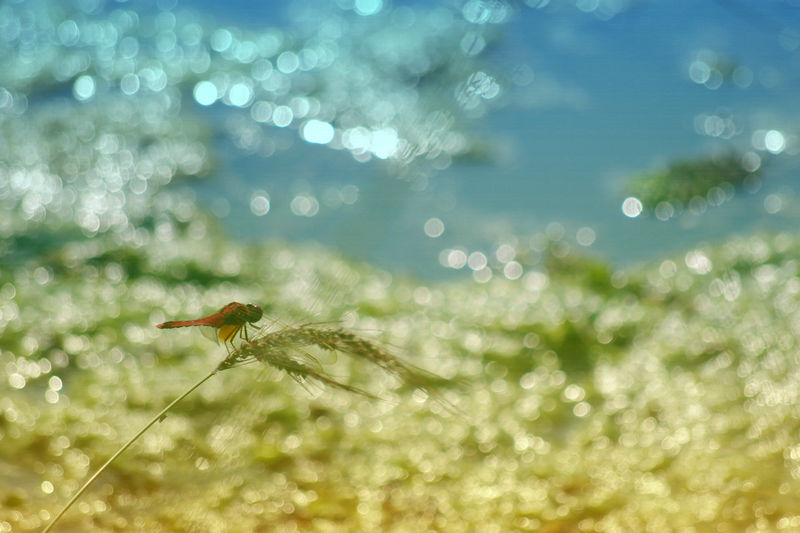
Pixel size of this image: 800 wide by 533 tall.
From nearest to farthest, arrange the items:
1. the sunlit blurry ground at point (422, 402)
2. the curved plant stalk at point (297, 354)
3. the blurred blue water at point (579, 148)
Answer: the curved plant stalk at point (297, 354) < the sunlit blurry ground at point (422, 402) < the blurred blue water at point (579, 148)

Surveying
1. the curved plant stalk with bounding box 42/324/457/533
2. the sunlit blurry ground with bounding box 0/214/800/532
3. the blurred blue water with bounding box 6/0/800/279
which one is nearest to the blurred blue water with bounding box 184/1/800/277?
the blurred blue water with bounding box 6/0/800/279

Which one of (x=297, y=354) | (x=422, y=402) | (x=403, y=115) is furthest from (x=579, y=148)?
(x=297, y=354)

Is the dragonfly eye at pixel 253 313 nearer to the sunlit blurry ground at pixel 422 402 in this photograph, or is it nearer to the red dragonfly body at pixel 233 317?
the red dragonfly body at pixel 233 317

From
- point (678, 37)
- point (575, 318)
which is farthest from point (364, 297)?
point (678, 37)

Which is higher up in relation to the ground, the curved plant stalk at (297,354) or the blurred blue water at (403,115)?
the curved plant stalk at (297,354)

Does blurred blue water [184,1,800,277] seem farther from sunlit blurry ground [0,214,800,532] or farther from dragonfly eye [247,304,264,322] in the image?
dragonfly eye [247,304,264,322]

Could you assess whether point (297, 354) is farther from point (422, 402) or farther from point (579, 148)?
point (579, 148)

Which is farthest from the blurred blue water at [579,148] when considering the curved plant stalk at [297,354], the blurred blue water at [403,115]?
the curved plant stalk at [297,354]

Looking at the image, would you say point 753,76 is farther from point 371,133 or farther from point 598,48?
point 371,133

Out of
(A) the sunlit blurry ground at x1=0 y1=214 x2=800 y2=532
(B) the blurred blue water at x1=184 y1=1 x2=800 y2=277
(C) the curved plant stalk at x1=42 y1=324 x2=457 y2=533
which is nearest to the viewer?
(C) the curved plant stalk at x1=42 y1=324 x2=457 y2=533
